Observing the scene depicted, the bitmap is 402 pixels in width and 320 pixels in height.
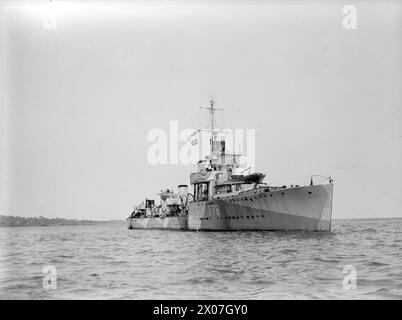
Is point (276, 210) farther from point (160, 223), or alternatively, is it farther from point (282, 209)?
point (160, 223)

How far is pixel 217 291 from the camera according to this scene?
11.0m

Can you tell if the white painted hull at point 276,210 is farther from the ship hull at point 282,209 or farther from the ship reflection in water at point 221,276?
the ship reflection in water at point 221,276

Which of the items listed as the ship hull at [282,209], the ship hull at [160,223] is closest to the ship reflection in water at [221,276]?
the ship hull at [282,209]

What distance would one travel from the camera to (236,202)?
3659cm

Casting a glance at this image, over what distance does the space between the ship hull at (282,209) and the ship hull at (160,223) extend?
1252 cm

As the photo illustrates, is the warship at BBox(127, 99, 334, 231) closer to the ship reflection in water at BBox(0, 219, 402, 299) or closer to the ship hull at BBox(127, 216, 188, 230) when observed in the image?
the ship hull at BBox(127, 216, 188, 230)

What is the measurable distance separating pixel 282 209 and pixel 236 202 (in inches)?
228

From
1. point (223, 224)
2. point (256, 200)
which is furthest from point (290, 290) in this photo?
point (223, 224)

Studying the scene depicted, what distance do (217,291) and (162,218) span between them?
47158mm

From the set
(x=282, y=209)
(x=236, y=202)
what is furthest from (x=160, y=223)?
(x=282, y=209)

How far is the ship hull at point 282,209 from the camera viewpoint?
30141mm

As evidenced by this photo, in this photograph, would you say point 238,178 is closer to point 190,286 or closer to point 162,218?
point 162,218

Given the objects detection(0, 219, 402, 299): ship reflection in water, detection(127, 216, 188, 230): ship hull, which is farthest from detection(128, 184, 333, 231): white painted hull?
detection(0, 219, 402, 299): ship reflection in water

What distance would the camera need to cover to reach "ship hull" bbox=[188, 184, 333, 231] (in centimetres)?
3014
